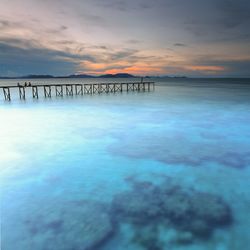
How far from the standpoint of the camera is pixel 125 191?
432 cm

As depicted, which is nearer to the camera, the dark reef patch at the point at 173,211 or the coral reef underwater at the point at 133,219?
the coral reef underwater at the point at 133,219

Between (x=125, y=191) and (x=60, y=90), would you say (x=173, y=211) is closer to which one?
(x=125, y=191)

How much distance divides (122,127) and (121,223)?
21.6 ft

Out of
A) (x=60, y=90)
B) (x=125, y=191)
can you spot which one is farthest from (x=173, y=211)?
(x=60, y=90)

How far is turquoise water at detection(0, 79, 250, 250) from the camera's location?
10.1 feet

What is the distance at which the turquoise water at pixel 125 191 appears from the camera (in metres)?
3.08

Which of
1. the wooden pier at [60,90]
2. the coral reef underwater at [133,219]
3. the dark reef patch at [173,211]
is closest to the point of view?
the coral reef underwater at [133,219]

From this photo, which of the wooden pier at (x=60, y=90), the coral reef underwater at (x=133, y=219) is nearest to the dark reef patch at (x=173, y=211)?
the coral reef underwater at (x=133, y=219)

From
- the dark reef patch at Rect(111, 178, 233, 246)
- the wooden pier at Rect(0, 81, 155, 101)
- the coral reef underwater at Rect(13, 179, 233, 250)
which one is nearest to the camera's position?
the coral reef underwater at Rect(13, 179, 233, 250)

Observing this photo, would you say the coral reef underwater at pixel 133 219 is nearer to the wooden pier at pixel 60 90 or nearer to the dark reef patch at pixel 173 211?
the dark reef patch at pixel 173 211

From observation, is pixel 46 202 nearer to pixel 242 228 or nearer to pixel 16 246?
pixel 16 246

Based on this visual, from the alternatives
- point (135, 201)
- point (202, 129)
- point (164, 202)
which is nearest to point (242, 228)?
point (164, 202)

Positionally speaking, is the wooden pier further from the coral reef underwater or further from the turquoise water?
the coral reef underwater

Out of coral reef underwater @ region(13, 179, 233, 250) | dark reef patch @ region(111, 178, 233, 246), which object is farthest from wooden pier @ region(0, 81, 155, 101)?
dark reef patch @ region(111, 178, 233, 246)
